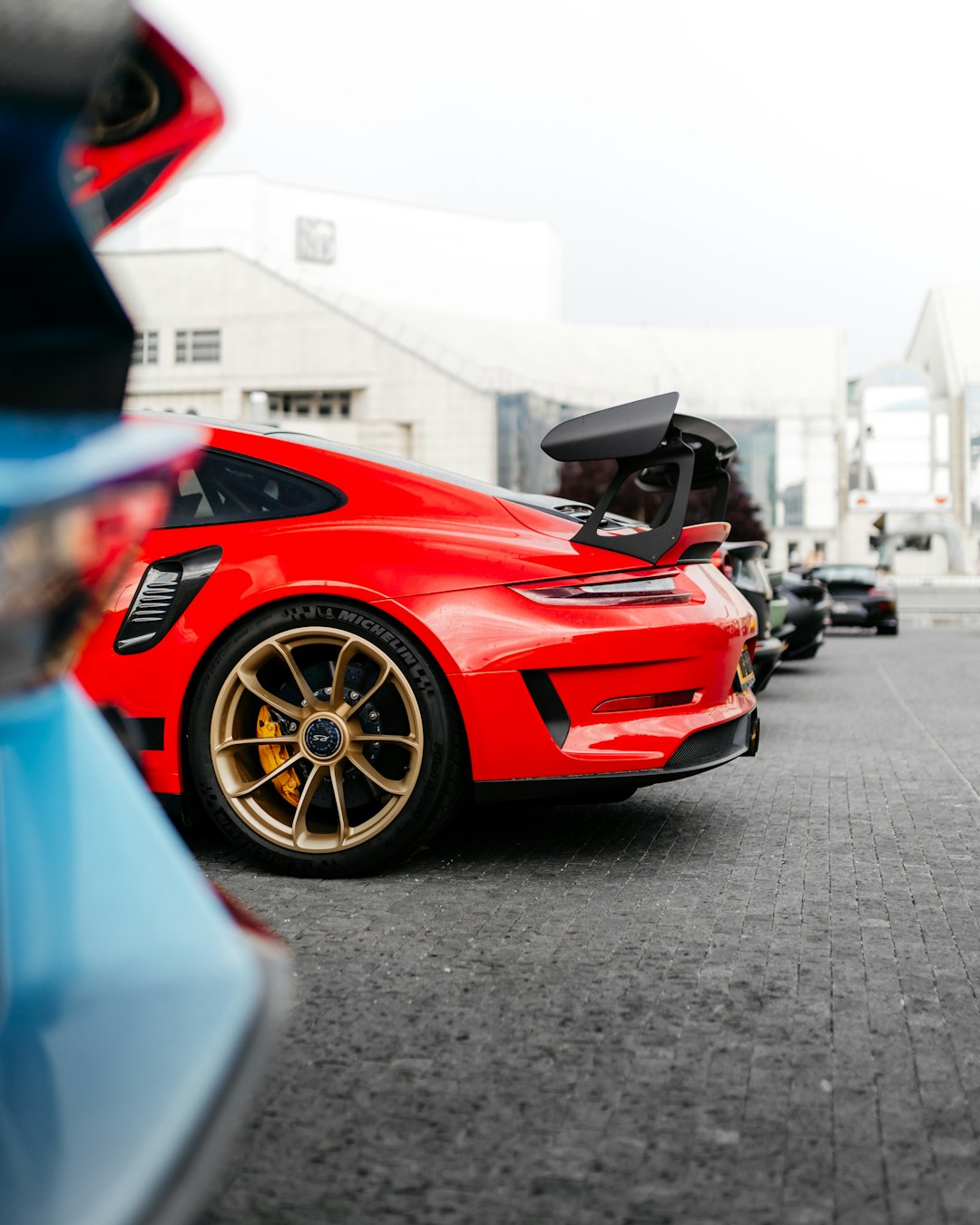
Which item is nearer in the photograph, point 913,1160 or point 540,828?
point 913,1160

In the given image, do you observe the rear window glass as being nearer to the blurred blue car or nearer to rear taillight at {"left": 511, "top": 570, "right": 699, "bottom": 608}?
rear taillight at {"left": 511, "top": 570, "right": 699, "bottom": 608}

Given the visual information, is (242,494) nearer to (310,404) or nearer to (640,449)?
(640,449)

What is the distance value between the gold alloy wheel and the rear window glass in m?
0.47

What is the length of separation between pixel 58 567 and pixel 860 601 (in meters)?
23.9

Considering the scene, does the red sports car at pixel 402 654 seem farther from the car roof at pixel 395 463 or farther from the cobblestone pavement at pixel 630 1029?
the cobblestone pavement at pixel 630 1029

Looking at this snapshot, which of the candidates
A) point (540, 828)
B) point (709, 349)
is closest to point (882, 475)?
point (709, 349)

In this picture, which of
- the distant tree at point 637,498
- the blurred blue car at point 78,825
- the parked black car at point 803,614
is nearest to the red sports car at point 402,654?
the blurred blue car at point 78,825

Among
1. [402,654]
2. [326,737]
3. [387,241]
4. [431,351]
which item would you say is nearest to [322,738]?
[326,737]

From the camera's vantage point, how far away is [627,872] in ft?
15.0

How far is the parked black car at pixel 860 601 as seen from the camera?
2419cm

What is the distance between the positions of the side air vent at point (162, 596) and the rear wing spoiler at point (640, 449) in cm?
118

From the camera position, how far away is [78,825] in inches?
61.0

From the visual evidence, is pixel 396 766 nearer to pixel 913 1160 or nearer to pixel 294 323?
pixel 913 1160

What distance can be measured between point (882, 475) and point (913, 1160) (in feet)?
330
